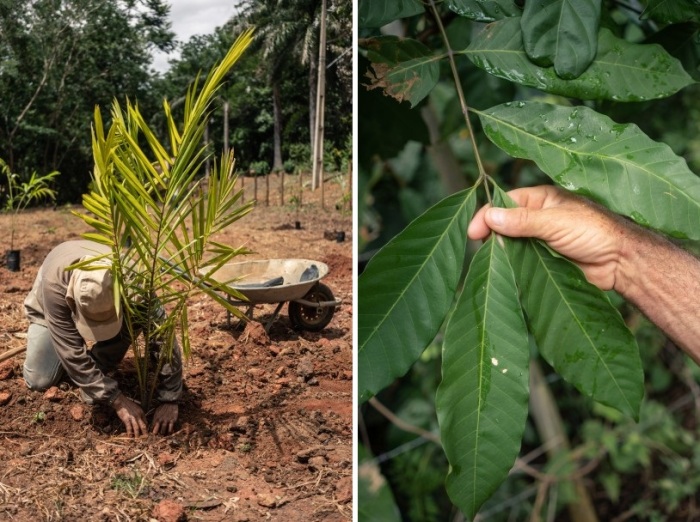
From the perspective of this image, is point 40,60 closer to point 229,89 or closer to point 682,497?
point 229,89

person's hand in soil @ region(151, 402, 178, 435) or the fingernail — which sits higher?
the fingernail

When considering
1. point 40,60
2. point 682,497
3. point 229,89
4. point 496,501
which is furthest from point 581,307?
point 682,497

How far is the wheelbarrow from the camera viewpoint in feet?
6.23

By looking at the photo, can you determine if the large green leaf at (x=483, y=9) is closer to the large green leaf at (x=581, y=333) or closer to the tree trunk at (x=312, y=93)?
the large green leaf at (x=581, y=333)

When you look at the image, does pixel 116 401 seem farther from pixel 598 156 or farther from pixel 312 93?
pixel 598 156

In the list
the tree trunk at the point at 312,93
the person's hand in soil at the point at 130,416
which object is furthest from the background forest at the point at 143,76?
the person's hand in soil at the point at 130,416

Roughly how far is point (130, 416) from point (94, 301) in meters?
0.28

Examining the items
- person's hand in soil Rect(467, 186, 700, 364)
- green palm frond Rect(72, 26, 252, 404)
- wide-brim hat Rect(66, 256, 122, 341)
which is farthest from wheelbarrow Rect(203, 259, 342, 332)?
person's hand in soil Rect(467, 186, 700, 364)

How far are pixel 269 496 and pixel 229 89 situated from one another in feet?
3.02

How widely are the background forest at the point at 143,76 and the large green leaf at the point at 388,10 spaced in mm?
740

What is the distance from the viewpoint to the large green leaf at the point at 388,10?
0.91 m

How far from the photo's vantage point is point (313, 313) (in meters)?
1.93

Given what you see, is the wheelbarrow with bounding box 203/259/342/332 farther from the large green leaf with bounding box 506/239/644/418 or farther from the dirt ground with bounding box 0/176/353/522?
the large green leaf with bounding box 506/239/644/418

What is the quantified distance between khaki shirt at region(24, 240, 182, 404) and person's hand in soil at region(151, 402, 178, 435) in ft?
0.35
